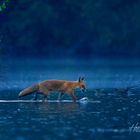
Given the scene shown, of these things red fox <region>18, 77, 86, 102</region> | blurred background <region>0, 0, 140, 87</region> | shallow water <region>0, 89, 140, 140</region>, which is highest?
blurred background <region>0, 0, 140, 87</region>

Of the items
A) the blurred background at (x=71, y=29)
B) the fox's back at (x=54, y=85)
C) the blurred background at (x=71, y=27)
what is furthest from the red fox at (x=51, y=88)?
the blurred background at (x=71, y=27)

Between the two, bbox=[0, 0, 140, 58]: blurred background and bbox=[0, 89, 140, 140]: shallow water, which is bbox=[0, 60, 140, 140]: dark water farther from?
bbox=[0, 0, 140, 58]: blurred background

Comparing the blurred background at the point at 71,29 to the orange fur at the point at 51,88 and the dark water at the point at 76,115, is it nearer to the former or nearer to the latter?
the dark water at the point at 76,115

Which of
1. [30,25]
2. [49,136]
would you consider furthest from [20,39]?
[49,136]

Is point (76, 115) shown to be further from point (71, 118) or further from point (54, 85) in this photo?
point (54, 85)

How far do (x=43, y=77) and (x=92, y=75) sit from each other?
2834 mm

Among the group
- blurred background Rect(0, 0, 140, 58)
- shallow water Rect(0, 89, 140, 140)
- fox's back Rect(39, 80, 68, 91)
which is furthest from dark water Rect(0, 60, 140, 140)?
blurred background Rect(0, 0, 140, 58)

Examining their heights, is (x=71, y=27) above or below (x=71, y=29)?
above

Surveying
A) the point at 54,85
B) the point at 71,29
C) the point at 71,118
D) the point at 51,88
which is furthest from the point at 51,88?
the point at 71,29

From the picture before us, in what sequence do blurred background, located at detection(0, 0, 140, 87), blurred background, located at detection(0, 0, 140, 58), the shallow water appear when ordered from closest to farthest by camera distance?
the shallow water, blurred background, located at detection(0, 0, 140, 87), blurred background, located at detection(0, 0, 140, 58)

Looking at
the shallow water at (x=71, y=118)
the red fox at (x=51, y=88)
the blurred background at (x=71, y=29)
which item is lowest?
the shallow water at (x=71, y=118)

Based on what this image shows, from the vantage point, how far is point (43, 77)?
2032 inches

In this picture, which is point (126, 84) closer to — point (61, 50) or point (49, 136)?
point (49, 136)

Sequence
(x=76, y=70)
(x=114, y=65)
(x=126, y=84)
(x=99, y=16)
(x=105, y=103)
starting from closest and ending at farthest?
(x=105, y=103) < (x=126, y=84) < (x=76, y=70) < (x=114, y=65) < (x=99, y=16)
